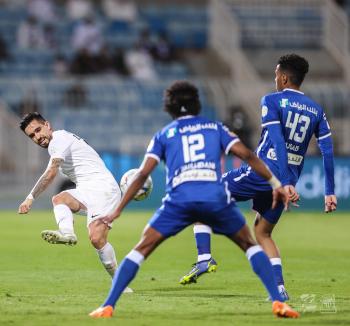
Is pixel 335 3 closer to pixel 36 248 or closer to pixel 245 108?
pixel 245 108

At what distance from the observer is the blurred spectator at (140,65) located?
31422mm

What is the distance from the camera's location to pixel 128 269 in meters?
8.81

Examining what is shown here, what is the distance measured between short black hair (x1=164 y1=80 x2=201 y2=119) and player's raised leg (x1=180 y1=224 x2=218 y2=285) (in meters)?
2.53

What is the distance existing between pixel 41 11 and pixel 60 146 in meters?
22.1

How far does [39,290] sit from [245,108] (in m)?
17.8

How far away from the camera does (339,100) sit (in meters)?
28.5

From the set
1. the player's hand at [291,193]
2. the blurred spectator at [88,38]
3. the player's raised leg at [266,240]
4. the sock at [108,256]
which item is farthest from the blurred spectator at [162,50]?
the player's hand at [291,193]

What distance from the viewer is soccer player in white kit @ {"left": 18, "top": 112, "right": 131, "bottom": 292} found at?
11.0 metres

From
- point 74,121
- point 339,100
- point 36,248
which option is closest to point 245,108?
point 339,100

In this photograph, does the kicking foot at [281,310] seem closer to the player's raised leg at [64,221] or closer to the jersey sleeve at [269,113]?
the jersey sleeve at [269,113]

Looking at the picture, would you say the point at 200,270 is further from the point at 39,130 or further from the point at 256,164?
the point at 256,164

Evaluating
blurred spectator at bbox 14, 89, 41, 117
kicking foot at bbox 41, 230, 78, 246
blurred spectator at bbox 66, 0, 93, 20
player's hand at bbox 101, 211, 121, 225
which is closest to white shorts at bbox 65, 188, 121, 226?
kicking foot at bbox 41, 230, 78, 246

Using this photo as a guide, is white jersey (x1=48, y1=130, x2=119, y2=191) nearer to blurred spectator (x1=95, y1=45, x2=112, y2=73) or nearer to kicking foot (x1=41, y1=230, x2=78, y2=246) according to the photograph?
kicking foot (x1=41, y1=230, x2=78, y2=246)

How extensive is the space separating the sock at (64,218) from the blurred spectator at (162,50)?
21.4 m
